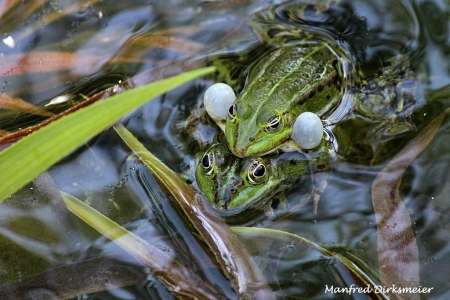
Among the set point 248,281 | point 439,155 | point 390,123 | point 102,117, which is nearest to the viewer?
point 102,117

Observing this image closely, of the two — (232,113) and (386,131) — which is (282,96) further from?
(386,131)

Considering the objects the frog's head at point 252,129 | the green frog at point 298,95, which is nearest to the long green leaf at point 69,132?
the frog's head at point 252,129

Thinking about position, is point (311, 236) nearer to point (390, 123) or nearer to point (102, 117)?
point (390, 123)

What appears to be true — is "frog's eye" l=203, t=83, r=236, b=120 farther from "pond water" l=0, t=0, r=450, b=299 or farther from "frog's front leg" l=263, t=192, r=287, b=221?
"frog's front leg" l=263, t=192, r=287, b=221

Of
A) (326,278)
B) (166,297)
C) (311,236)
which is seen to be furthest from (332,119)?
(166,297)

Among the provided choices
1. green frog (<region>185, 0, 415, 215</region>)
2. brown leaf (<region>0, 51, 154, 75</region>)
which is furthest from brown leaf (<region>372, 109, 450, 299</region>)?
brown leaf (<region>0, 51, 154, 75</region>)
